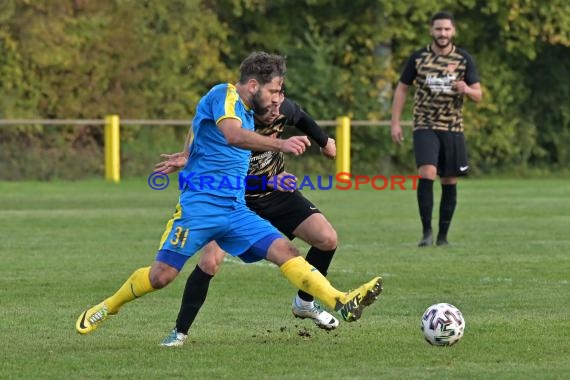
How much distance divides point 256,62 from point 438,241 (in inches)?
263

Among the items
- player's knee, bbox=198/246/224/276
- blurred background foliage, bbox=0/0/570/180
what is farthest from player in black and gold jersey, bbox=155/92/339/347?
blurred background foliage, bbox=0/0/570/180

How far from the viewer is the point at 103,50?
29047mm

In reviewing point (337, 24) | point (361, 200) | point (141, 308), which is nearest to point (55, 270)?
point (141, 308)

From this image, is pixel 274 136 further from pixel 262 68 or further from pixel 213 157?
pixel 262 68

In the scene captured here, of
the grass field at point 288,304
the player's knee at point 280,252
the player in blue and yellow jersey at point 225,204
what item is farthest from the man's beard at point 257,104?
the grass field at point 288,304

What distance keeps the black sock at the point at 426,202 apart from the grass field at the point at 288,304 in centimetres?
30

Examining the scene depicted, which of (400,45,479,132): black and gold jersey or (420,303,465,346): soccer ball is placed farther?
(400,45,479,132): black and gold jersey

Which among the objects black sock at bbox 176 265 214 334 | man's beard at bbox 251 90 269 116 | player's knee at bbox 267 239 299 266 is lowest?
black sock at bbox 176 265 214 334

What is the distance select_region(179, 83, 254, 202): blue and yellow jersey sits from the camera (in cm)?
733

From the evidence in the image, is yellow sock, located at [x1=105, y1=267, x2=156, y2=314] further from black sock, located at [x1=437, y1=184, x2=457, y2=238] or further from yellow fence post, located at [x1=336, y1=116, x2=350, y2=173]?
yellow fence post, located at [x1=336, y1=116, x2=350, y2=173]

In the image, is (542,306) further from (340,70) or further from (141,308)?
(340,70)

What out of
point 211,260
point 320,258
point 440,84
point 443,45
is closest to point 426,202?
point 440,84

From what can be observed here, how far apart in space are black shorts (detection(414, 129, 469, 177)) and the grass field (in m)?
0.77

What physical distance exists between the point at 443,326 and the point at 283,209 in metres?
1.55
